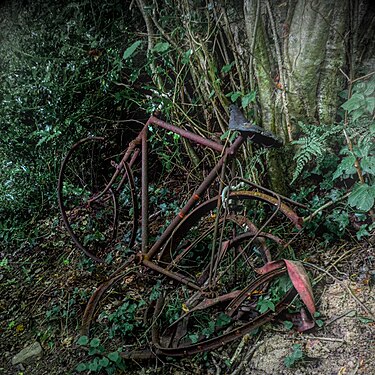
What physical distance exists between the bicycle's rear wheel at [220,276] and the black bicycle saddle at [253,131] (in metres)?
0.36

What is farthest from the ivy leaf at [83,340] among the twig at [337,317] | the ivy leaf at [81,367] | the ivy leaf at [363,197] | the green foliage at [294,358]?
the ivy leaf at [363,197]

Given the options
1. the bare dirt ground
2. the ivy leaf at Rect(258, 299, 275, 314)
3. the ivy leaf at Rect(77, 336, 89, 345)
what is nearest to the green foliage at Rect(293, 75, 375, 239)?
the bare dirt ground

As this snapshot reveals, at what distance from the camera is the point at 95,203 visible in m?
3.70

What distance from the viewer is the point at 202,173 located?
4.04m

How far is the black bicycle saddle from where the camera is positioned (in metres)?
2.67

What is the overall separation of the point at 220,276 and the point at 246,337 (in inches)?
16.8

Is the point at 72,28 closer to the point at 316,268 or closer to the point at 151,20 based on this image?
the point at 151,20

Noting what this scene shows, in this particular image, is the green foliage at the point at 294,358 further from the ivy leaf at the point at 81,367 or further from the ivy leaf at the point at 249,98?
the ivy leaf at the point at 249,98

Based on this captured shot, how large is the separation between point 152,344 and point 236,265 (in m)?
0.78

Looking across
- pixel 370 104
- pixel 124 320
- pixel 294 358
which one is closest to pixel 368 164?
pixel 370 104

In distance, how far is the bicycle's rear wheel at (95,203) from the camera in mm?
3695

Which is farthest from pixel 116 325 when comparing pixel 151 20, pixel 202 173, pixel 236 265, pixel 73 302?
pixel 151 20

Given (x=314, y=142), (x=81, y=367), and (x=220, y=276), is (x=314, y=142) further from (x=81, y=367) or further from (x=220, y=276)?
(x=81, y=367)

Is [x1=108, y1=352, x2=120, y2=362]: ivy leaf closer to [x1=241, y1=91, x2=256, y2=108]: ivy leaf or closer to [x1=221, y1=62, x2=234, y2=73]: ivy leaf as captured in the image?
[x1=241, y1=91, x2=256, y2=108]: ivy leaf
